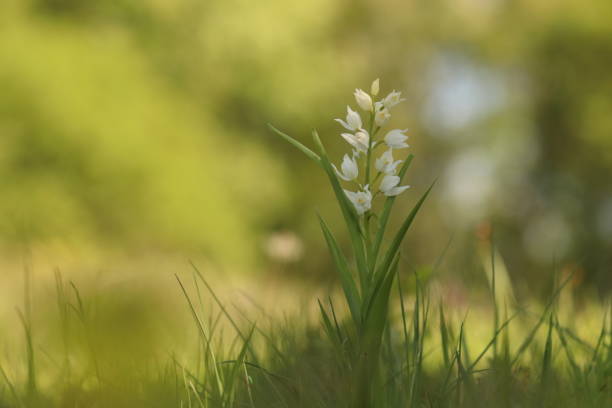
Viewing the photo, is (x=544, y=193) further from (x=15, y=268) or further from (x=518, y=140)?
(x=15, y=268)

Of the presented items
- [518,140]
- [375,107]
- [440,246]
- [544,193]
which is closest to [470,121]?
[518,140]

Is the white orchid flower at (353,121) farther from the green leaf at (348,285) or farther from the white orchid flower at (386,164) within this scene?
the green leaf at (348,285)

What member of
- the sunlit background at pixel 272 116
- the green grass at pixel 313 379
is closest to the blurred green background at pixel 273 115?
the sunlit background at pixel 272 116

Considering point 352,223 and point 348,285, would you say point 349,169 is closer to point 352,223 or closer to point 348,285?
point 352,223

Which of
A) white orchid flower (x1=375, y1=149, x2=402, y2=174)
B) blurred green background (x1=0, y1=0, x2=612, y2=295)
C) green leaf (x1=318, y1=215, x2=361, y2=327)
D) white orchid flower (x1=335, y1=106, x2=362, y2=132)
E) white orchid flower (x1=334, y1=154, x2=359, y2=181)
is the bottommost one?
green leaf (x1=318, y1=215, x2=361, y2=327)

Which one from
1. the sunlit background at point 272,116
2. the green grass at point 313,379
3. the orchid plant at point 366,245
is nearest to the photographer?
the orchid plant at point 366,245

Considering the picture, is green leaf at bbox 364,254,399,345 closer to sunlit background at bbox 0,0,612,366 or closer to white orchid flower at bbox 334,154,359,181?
white orchid flower at bbox 334,154,359,181

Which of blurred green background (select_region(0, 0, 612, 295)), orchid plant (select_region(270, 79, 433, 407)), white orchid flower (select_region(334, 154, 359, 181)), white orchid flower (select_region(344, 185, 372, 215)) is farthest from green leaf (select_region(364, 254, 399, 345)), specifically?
blurred green background (select_region(0, 0, 612, 295))
